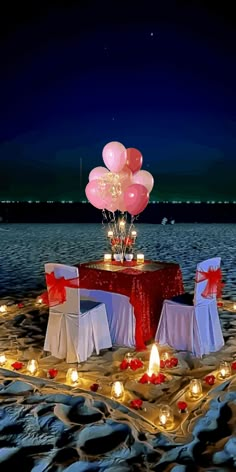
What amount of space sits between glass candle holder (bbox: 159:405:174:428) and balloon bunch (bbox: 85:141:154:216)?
2335mm

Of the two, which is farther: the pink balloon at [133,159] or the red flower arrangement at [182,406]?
the pink balloon at [133,159]

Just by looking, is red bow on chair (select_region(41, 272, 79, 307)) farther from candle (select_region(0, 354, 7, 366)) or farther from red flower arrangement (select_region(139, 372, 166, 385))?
red flower arrangement (select_region(139, 372, 166, 385))

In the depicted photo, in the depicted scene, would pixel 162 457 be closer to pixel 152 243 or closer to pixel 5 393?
pixel 5 393

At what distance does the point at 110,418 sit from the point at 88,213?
22.8 meters

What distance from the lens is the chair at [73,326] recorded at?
3801 mm

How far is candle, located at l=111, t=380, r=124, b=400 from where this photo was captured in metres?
3.18

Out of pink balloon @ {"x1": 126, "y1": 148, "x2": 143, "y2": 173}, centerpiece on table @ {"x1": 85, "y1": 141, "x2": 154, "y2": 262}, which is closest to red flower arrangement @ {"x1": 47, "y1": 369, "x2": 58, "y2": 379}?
centerpiece on table @ {"x1": 85, "y1": 141, "x2": 154, "y2": 262}

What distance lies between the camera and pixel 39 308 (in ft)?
18.3

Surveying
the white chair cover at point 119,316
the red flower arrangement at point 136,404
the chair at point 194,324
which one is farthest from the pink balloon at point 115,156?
the red flower arrangement at point 136,404

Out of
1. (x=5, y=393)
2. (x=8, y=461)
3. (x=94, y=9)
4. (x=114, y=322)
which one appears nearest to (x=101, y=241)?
(x=94, y=9)

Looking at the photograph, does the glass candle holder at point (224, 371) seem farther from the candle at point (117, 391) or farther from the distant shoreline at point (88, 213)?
the distant shoreline at point (88, 213)

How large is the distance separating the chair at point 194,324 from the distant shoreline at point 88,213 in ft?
63.4

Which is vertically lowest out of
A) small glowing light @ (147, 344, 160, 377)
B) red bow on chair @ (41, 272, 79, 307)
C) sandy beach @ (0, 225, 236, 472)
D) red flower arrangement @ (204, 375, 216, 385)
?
sandy beach @ (0, 225, 236, 472)

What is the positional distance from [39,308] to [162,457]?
11.1 ft
